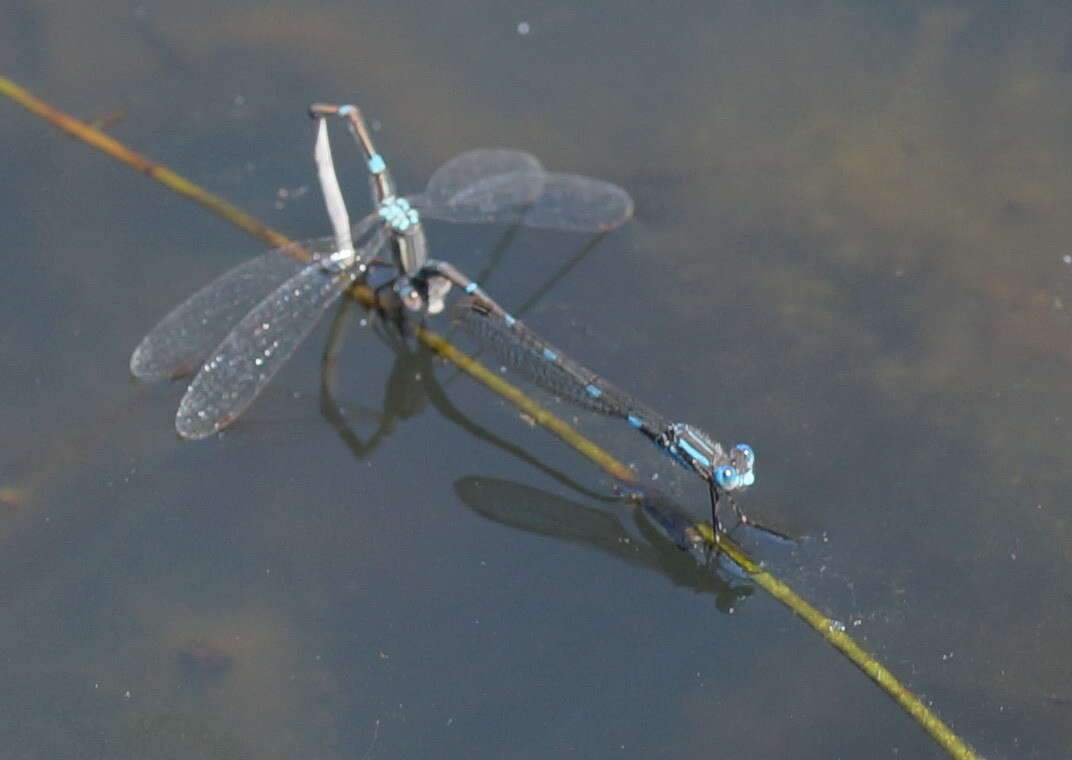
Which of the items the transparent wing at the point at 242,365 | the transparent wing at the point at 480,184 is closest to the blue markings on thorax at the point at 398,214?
the transparent wing at the point at 480,184

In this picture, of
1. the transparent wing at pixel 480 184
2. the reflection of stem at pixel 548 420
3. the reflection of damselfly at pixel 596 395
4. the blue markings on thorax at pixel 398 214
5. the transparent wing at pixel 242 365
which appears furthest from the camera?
the transparent wing at pixel 480 184

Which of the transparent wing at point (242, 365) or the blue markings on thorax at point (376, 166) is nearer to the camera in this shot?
the transparent wing at point (242, 365)

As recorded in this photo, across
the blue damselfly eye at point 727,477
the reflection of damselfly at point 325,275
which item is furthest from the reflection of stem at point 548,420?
the blue damselfly eye at point 727,477

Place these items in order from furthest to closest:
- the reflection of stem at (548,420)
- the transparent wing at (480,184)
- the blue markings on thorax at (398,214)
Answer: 1. the transparent wing at (480,184)
2. the blue markings on thorax at (398,214)
3. the reflection of stem at (548,420)

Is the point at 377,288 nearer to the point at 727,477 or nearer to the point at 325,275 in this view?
the point at 325,275

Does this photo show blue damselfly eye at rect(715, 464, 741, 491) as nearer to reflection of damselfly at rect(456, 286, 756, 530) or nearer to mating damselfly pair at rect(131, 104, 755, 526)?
reflection of damselfly at rect(456, 286, 756, 530)

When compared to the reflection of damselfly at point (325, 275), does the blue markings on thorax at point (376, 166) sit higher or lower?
higher

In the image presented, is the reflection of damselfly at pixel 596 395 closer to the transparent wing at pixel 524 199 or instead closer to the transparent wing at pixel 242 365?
the transparent wing at pixel 524 199

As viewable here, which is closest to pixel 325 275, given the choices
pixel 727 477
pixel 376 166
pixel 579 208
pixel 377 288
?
pixel 377 288

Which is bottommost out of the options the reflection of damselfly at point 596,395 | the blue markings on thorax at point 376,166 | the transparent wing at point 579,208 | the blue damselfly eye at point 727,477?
the reflection of damselfly at point 596,395
